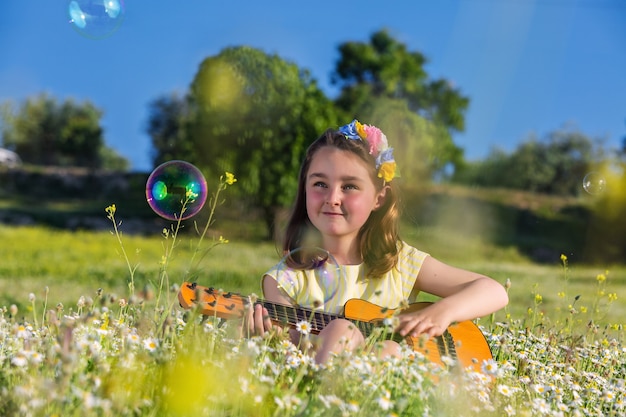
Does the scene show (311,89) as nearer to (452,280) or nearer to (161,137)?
(161,137)

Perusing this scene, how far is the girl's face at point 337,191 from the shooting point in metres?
3.77

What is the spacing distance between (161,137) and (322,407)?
81.2 ft

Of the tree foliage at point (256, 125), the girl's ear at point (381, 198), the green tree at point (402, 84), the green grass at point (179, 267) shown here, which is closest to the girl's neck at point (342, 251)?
the girl's ear at point (381, 198)

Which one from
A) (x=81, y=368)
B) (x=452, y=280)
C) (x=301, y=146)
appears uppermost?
(x=301, y=146)

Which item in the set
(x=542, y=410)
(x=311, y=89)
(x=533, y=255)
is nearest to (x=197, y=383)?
(x=542, y=410)

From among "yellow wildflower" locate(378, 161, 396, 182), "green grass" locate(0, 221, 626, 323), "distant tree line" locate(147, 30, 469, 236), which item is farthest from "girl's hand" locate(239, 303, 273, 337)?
"distant tree line" locate(147, 30, 469, 236)

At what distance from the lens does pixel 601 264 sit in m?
20.7

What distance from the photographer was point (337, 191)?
148 inches

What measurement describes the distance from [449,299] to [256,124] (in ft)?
45.3

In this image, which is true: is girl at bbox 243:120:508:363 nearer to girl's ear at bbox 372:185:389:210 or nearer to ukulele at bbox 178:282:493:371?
girl's ear at bbox 372:185:389:210

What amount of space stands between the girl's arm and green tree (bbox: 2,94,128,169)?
2690 centimetres

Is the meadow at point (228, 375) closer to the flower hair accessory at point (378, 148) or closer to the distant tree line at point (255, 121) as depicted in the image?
the flower hair accessory at point (378, 148)

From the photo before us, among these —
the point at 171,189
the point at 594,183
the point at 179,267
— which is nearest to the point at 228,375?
the point at 171,189

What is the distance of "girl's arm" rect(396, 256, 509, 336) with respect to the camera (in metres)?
3.25
